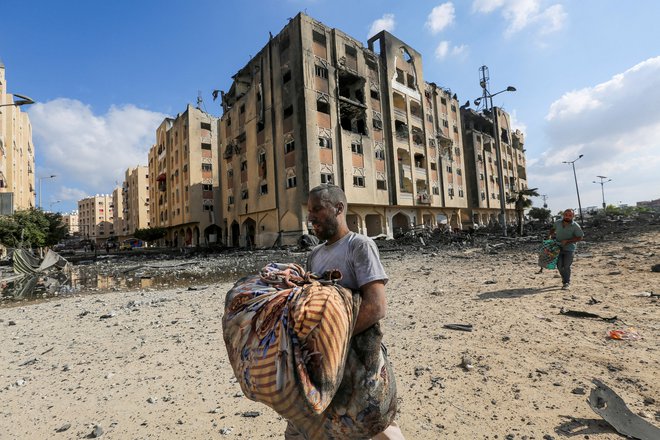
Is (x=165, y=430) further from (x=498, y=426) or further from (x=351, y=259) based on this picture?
(x=498, y=426)

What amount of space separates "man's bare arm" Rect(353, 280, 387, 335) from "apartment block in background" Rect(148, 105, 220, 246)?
42.7 meters

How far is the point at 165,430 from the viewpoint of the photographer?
2.61 meters

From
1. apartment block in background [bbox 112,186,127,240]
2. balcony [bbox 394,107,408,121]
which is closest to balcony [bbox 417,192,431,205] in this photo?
balcony [bbox 394,107,408,121]

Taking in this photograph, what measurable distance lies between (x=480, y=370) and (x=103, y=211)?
13364 cm

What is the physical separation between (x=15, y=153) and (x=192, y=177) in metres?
20.0

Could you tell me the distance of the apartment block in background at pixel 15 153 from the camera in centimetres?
3262

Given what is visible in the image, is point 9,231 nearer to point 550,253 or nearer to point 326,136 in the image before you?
point 326,136

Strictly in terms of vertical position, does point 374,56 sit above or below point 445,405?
above

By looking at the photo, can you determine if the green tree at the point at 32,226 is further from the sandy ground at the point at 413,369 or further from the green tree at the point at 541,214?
the green tree at the point at 541,214

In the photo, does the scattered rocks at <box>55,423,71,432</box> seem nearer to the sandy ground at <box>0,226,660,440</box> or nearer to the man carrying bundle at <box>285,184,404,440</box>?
the sandy ground at <box>0,226,660,440</box>

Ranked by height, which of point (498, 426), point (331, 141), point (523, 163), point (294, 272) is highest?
point (523, 163)

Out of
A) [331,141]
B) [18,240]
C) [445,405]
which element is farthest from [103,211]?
[445,405]

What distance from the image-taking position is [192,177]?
41250mm

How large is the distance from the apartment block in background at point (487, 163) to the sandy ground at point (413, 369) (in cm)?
4332
